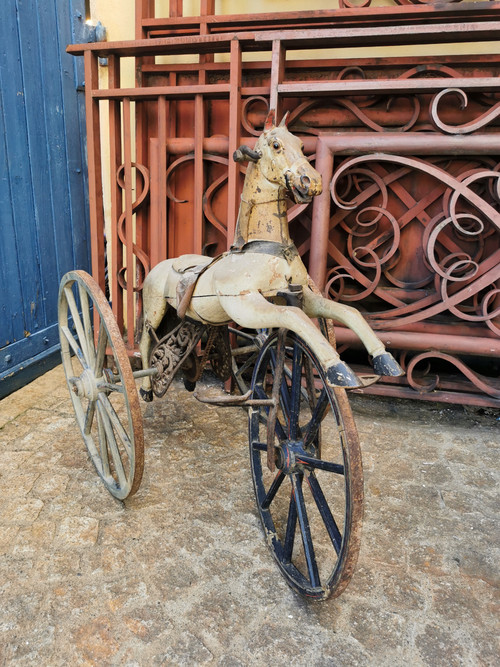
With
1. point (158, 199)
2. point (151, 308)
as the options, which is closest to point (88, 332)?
point (151, 308)

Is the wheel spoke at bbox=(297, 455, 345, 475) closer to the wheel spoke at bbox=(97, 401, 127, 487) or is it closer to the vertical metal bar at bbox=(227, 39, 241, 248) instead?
the wheel spoke at bbox=(97, 401, 127, 487)

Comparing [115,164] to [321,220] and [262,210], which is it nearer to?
[321,220]

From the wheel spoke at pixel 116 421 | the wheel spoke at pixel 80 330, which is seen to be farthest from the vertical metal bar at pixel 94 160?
the wheel spoke at pixel 116 421

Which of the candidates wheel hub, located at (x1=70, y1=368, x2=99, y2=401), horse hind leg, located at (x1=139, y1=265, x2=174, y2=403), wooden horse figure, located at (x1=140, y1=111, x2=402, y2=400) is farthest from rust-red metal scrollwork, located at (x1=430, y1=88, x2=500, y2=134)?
wheel hub, located at (x1=70, y1=368, x2=99, y2=401)

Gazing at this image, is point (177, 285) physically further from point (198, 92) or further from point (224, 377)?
point (198, 92)

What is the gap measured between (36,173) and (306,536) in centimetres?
295

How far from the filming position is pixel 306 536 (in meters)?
1.65

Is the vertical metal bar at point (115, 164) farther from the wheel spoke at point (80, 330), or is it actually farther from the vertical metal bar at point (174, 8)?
the wheel spoke at point (80, 330)

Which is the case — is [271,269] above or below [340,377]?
above

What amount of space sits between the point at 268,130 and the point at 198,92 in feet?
4.13

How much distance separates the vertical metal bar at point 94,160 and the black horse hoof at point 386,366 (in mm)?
2133

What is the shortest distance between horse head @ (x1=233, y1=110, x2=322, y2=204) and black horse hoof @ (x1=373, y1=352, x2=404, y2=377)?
0.58 metres

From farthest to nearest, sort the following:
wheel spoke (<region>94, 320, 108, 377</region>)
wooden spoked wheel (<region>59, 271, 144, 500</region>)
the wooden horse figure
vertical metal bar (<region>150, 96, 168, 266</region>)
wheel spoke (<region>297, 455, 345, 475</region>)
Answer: vertical metal bar (<region>150, 96, 168, 266</region>)
wheel spoke (<region>94, 320, 108, 377</region>)
wooden spoked wheel (<region>59, 271, 144, 500</region>)
the wooden horse figure
wheel spoke (<region>297, 455, 345, 475</region>)

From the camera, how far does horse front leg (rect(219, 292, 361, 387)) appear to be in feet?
4.56
